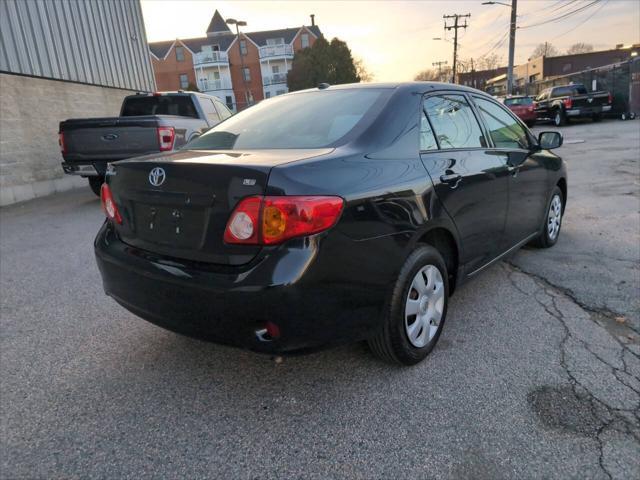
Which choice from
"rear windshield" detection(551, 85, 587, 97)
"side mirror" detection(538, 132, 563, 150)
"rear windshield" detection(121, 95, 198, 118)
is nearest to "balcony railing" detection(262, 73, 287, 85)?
"rear windshield" detection(551, 85, 587, 97)

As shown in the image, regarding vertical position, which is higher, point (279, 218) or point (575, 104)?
point (279, 218)

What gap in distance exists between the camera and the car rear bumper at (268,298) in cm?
203

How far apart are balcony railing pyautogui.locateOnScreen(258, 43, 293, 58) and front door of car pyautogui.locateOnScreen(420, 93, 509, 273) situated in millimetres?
64438

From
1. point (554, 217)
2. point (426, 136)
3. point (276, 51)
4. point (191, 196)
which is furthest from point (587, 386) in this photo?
point (276, 51)

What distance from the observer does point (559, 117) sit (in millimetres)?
Result: 21953

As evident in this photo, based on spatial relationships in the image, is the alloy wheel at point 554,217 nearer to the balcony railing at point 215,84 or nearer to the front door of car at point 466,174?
the front door of car at point 466,174

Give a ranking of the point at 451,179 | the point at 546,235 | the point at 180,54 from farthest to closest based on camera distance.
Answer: the point at 180,54 → the point at 546,235 → the point at 451,179

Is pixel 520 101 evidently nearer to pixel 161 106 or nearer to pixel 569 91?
pixel 569 91

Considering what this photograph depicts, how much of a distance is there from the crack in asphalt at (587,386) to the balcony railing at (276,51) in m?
64.7

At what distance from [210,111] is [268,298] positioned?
847 centimetres

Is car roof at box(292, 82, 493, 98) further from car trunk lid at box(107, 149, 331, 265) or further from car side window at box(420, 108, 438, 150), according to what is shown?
car trunk lid at box(107, 149, 331, 265)

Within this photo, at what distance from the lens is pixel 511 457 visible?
2033 millimetres

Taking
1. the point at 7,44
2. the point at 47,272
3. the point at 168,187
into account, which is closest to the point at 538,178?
the point at 168,187

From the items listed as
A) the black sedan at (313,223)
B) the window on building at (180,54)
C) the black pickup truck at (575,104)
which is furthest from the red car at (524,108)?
the window on building at (180,54)
